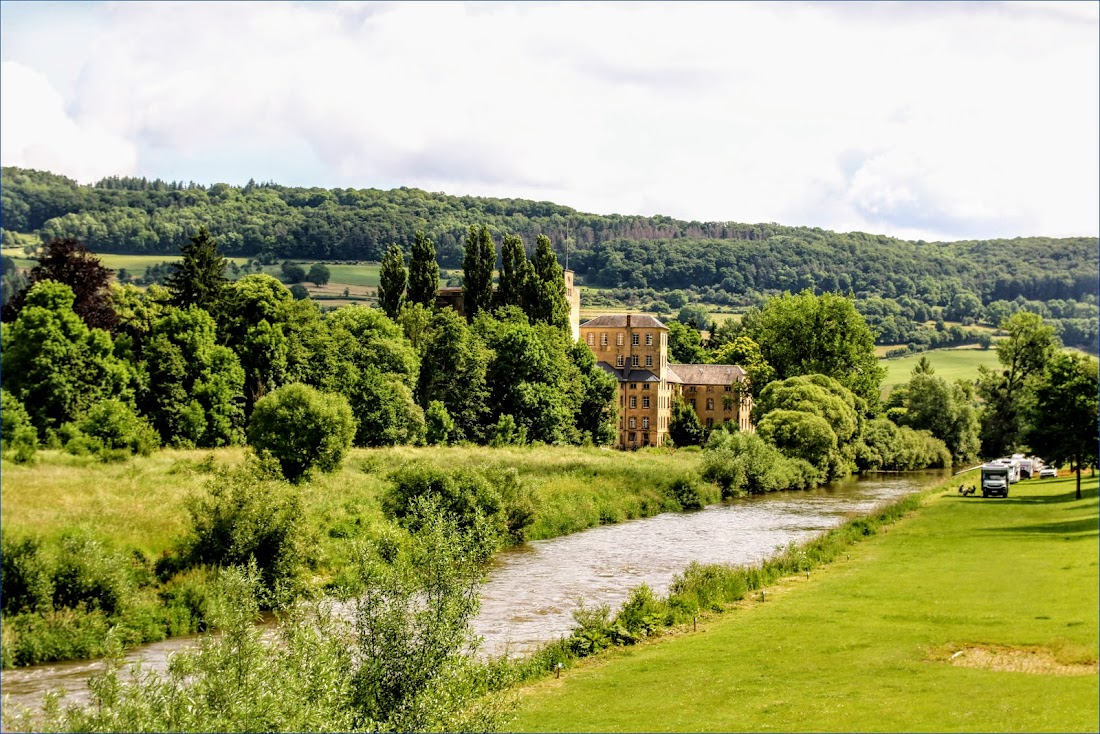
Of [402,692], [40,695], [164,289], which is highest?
[164,289]

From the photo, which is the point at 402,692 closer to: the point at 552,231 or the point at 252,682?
the point at 252,682

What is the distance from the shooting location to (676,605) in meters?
28.6

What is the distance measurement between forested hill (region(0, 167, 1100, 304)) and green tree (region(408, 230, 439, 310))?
26536mm

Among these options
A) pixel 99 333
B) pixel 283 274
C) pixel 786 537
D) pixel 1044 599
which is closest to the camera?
pixel 1044 599

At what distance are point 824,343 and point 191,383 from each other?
162 feet

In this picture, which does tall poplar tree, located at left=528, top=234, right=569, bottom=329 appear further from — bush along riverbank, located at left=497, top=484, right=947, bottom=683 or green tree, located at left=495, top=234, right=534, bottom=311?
bush along riverbank, located at left=497, top=484, right=947, bottom=683

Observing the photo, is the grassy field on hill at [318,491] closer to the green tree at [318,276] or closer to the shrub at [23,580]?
the shrub at [23,580]

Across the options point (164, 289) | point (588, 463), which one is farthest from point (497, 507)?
point (164, 289)

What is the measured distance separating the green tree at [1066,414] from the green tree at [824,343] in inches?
1598

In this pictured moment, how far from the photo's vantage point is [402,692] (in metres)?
16.8

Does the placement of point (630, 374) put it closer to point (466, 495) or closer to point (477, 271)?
point (477, 271)

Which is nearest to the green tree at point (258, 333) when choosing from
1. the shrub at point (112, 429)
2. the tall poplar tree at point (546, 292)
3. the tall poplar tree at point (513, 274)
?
the shrub at point (112, 429)

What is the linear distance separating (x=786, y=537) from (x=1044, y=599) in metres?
19.4

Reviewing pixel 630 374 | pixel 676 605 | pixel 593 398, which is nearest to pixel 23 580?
pixel 676 605
